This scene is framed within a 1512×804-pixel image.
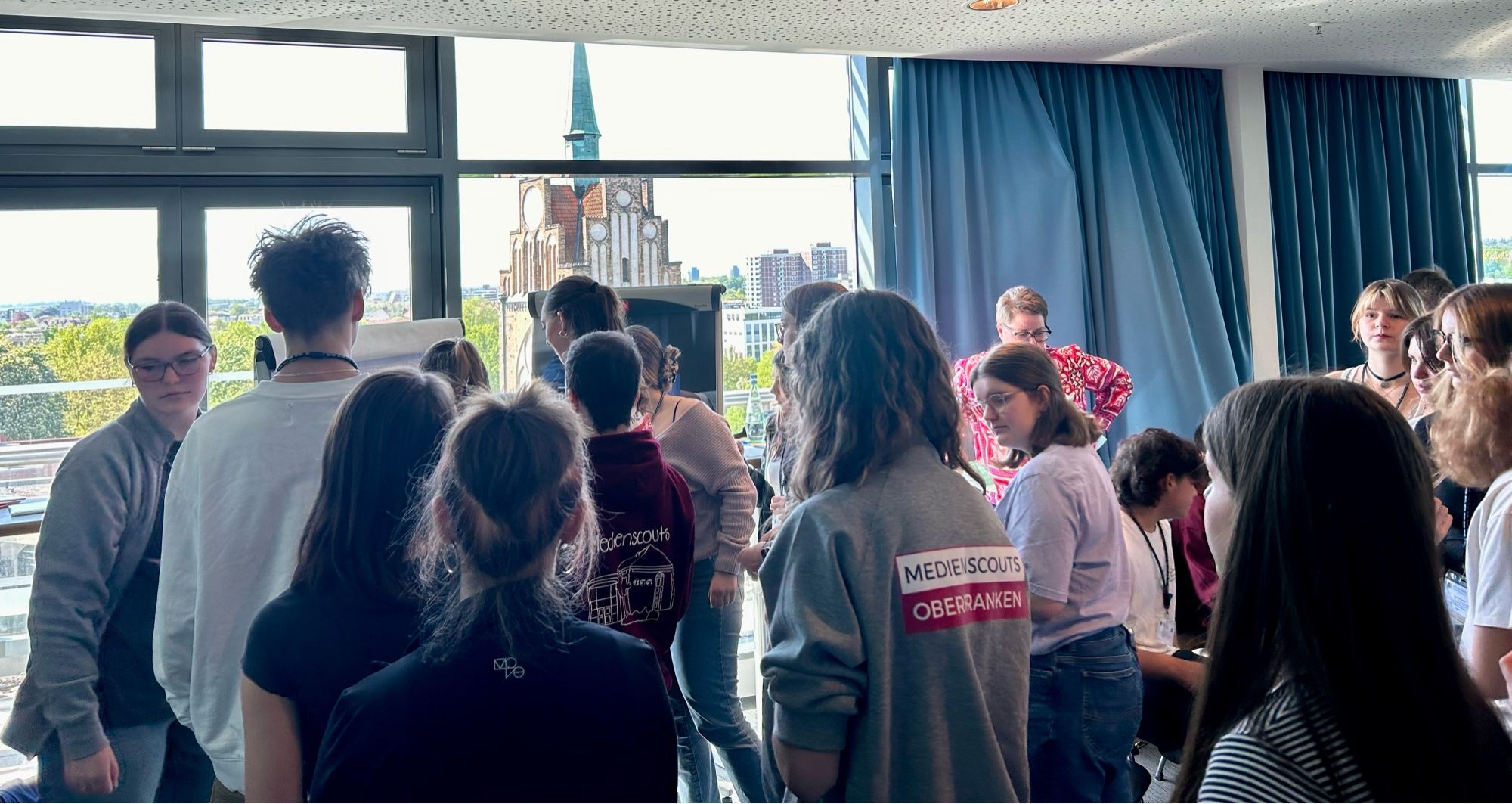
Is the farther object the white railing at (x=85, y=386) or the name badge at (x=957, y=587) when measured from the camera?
the white railing at (x=85, y=386)

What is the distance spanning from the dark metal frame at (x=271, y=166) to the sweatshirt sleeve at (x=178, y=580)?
2358mm

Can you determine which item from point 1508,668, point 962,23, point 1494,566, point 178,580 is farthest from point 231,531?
point 962,23

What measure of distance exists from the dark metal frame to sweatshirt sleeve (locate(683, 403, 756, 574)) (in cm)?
178

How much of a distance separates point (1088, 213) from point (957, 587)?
3346 millimetres

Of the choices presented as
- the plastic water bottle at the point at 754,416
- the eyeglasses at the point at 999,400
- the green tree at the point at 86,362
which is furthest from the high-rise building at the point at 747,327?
the eyeglasses at the point at 999,400

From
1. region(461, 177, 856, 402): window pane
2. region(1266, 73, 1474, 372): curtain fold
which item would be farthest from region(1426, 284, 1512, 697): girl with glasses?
region(1266, 73, 1474, 372): curtain fold

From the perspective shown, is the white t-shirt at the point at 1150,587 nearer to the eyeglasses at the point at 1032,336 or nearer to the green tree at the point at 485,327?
the eyeglasses at the point at 1032,336

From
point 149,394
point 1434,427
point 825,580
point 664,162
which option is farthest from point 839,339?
point 664,162

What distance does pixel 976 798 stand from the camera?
4.14 ft

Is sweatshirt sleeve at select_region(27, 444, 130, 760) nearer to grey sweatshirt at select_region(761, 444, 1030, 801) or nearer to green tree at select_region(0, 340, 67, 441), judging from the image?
grey sweatshirt at select_region(761, 444, 1030, 801)

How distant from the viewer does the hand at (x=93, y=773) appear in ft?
5.06

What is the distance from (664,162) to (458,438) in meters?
3.06

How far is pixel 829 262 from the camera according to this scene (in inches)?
169

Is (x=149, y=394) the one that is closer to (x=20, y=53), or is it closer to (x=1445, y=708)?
(x=1445, y=708)
